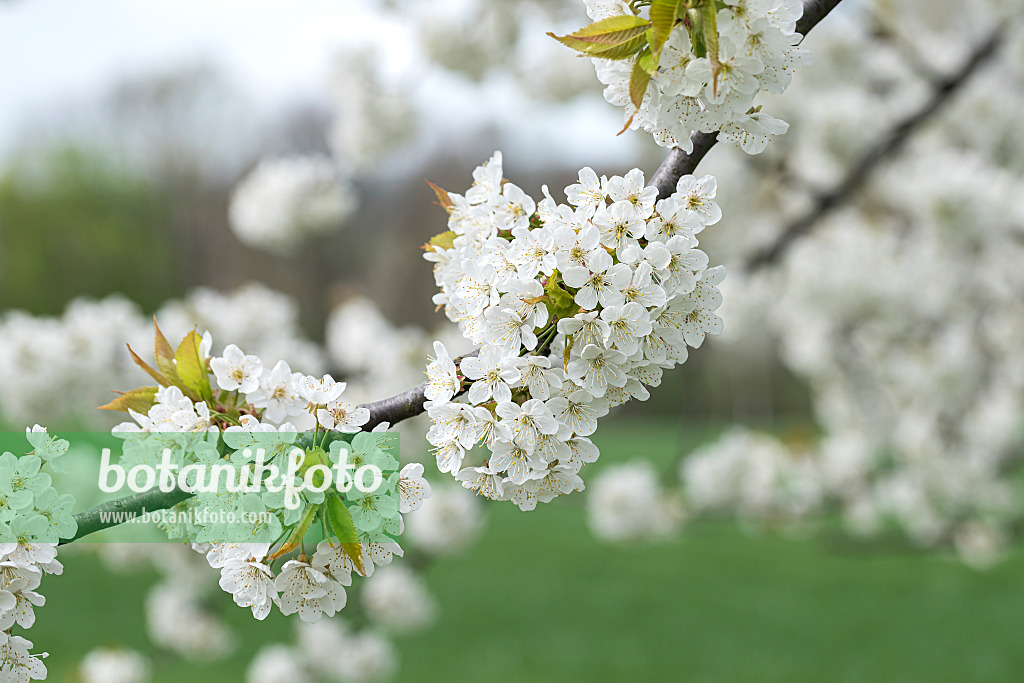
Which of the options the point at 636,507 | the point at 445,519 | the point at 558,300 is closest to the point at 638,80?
the point at 558,300

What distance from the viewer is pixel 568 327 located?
75 centimetres

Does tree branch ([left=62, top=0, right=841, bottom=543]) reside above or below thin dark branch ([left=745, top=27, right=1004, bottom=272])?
below

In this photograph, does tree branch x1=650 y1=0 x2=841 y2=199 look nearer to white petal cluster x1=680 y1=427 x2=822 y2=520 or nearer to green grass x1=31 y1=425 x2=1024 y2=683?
green grass x1=31 y1=425 x2=1024 y2=683

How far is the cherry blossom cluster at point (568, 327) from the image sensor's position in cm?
73

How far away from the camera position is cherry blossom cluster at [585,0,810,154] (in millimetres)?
752

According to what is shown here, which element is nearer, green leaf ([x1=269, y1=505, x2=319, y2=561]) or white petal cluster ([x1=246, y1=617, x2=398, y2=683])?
green leaf ([x1=269, y1=505, x2=319, y2=561])

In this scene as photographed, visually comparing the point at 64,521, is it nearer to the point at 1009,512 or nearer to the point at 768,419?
the point at 1009,512

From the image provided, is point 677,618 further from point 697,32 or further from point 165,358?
point 697,32

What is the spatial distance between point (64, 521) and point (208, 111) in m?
21.4

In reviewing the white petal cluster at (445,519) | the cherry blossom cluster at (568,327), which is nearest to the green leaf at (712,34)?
the cherry blossom cluster at (568,327)

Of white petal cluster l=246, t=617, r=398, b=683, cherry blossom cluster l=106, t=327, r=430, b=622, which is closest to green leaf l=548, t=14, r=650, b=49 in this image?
cherry blossom cluster l=106, t=327, r=430, b=622

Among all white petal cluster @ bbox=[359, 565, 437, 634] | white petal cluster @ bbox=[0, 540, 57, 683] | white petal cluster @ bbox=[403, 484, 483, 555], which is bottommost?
white petal cluster @ bbox=[0, 540, 57, 683]

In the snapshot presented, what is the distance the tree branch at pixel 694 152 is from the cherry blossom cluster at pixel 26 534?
625 millimetres

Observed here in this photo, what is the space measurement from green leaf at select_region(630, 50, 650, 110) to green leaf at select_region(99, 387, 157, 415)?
0.60 metres
